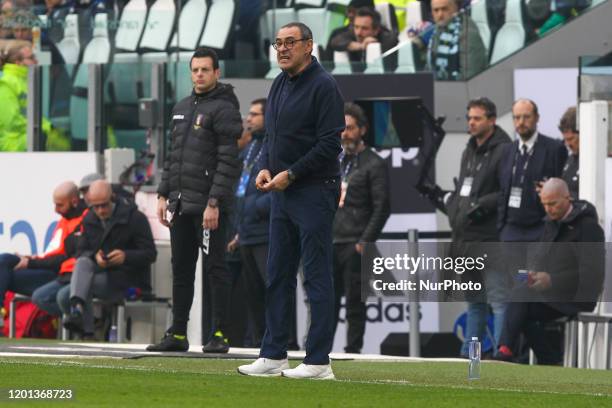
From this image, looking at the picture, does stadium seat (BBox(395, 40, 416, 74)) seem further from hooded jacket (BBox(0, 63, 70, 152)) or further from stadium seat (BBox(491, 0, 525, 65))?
hooded jacket (BBox(0, 63, 70, 152))

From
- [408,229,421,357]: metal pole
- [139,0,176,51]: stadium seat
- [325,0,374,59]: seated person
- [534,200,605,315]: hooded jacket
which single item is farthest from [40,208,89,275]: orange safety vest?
[534,200,605,315]: hooded jacket

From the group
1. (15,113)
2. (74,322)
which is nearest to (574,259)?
(74,322)

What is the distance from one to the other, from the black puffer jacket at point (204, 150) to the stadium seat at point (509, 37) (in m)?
4.90

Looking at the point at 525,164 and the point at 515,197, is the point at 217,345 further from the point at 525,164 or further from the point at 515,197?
the point at 525,164

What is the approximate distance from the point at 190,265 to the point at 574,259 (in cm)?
302

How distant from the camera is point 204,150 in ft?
39.6

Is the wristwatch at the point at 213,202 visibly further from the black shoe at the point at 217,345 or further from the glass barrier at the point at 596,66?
the glass barrier at the point at 596,66

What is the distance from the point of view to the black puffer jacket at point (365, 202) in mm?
15039

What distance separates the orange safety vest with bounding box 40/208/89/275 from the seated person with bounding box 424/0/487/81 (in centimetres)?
342

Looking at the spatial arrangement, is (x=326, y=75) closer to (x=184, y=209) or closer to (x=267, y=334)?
(x=267, y=334)

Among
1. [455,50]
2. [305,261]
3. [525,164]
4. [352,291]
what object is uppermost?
[455,50]

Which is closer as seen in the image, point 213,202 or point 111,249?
point 213,202

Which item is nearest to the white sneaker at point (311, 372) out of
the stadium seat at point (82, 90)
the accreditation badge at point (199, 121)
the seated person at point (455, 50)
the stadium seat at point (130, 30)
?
the accreditation badge at point (199, 121)

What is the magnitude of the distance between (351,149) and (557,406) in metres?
6.39
